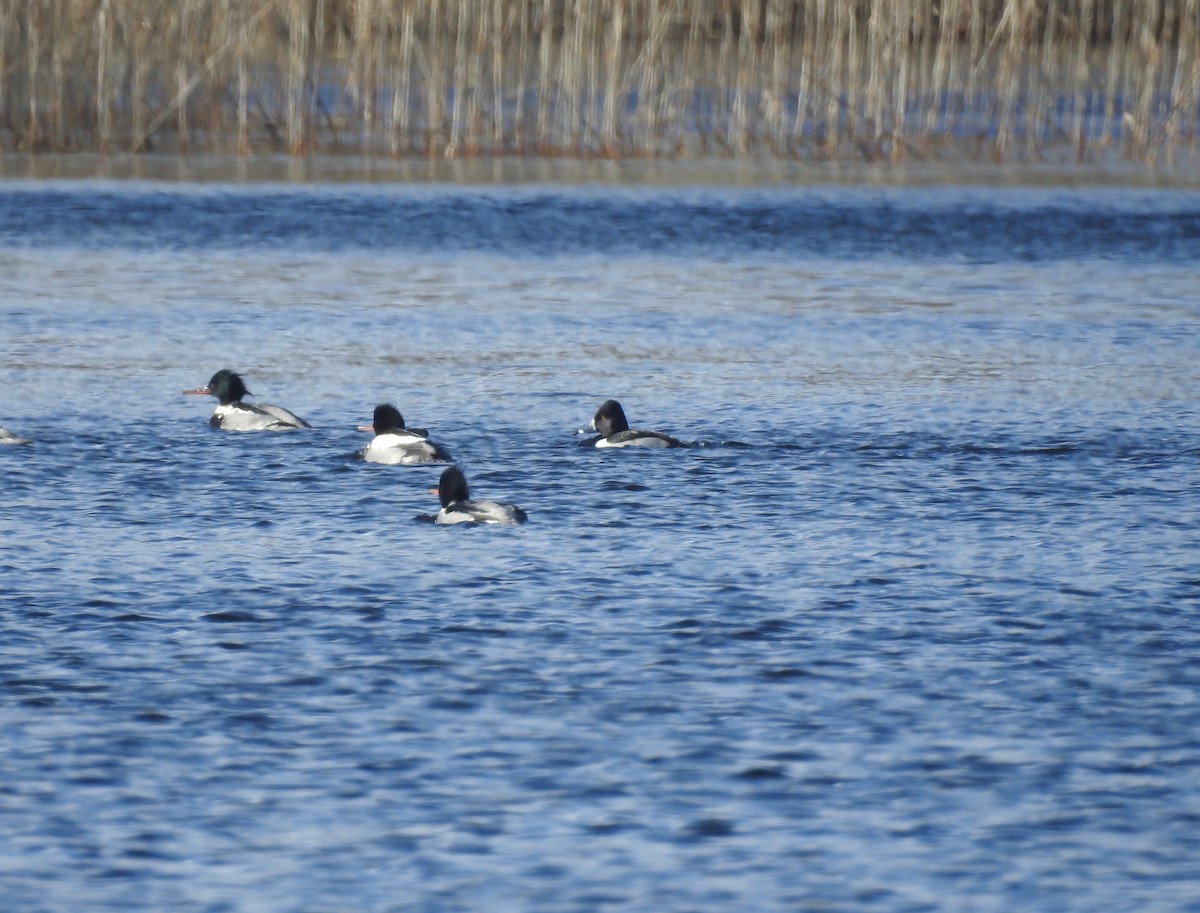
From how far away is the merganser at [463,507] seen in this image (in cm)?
1164

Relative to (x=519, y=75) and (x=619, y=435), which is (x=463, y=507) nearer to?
(x=619, y=435)

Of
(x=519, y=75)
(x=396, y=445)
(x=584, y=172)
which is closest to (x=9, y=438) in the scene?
(x=396, y=445)

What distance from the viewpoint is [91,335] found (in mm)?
19266

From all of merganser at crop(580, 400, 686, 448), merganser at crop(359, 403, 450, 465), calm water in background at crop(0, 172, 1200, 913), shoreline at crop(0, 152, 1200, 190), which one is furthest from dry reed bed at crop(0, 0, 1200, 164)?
merganser at crop(359, 403, 450, 465)

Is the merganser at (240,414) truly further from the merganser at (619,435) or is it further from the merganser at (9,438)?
the merganser at (619,435)

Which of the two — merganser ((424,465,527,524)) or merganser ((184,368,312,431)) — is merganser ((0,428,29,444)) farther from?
merganser ((424,465,527,524))

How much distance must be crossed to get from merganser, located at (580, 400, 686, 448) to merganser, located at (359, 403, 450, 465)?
999 mm

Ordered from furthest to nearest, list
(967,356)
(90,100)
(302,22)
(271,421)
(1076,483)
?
(90,100)
(302,22)
(967,356)
(271,421)
(1076,483)

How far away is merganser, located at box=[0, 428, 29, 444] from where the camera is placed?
545 inches

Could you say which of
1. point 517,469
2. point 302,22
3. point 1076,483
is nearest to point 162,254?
point 302,22

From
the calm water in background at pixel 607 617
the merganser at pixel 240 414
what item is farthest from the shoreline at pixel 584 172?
the merganser at pixel 240 414

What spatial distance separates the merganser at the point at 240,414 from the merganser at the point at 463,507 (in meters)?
2.77

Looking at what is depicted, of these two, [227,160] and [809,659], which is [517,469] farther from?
[227,160]

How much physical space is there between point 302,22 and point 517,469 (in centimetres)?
1621
